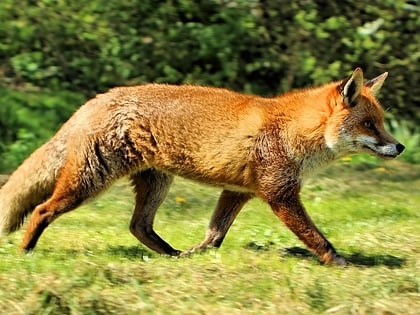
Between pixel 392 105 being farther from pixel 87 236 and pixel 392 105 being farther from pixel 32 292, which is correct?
pixel 32 292

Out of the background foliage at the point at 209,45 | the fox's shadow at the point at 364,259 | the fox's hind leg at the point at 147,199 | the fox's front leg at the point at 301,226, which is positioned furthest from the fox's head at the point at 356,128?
the background foliage at the point at 209,45

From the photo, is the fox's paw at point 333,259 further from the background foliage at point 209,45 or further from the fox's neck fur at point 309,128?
the background foliage at point 209,45

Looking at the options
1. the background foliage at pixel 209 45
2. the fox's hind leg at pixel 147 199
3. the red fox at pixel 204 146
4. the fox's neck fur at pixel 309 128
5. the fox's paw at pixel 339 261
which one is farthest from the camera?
the background foliage at pixel 209 45

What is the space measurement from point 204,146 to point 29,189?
4.99 feet

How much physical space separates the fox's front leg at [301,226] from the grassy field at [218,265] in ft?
0.49

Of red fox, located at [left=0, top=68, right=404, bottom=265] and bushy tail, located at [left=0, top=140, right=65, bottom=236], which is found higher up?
red fox, located at [left=0, top=68, right=404, bottom=265]

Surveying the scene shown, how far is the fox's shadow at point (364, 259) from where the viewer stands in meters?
7.02

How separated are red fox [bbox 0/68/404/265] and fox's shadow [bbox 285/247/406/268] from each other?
13.0 inches

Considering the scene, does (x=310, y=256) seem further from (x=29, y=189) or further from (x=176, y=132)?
(x=29, y=189)

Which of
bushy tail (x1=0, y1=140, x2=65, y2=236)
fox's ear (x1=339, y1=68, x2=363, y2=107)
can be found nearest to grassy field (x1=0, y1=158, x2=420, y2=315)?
bushy tail (x1=0, y1=140, x2=65, y2=236)

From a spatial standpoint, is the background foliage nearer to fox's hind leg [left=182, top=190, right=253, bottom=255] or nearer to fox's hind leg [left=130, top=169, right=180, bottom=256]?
fox's hind leg [left=130, top=169, right=180, bottom=256]

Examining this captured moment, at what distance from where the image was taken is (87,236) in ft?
26.5

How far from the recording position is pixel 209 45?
15242 mm

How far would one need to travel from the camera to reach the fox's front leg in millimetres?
7074
